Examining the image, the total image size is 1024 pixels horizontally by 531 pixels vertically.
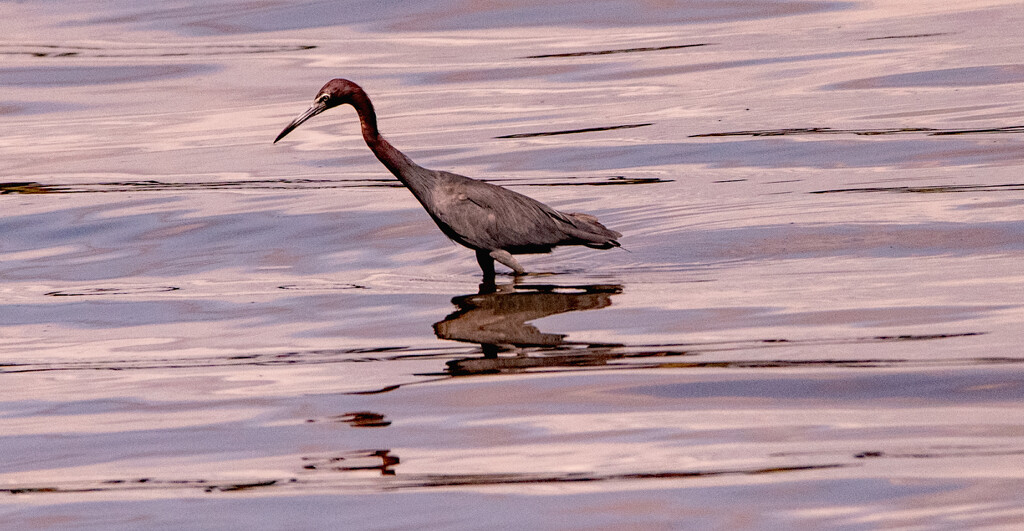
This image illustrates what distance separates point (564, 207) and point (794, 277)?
11.8 feet

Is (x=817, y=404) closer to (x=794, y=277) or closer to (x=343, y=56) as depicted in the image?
(x=794, y=277)

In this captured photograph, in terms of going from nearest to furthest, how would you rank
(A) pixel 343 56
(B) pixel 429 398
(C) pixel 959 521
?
1. (C) pixel 959 521
2. (B) pixel 429 398
3. (A) pixel 343 56

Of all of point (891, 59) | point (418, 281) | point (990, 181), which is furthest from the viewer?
point (891, 59)

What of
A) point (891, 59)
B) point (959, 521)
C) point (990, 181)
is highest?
point (891, 59)

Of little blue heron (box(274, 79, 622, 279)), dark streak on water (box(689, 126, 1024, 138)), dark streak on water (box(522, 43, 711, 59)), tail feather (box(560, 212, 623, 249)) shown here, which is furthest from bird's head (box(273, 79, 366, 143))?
dark streak on water (box(522, 43, 711, 59))

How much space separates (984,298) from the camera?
852cm

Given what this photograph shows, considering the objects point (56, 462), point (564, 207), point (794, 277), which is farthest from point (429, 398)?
point (564, 207)

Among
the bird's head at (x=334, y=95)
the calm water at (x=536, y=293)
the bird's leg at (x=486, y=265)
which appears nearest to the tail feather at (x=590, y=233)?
the calm water at (x=536, y=293)

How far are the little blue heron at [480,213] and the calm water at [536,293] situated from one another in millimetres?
292

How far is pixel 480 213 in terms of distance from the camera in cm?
1021

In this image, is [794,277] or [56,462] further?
[794,277]

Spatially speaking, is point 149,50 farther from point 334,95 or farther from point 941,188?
point 941,188

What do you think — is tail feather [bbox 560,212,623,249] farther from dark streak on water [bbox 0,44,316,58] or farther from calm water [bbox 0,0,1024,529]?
dark streak on water [bbox 0,44,316,58]

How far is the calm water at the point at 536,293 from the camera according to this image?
5.91 metres
